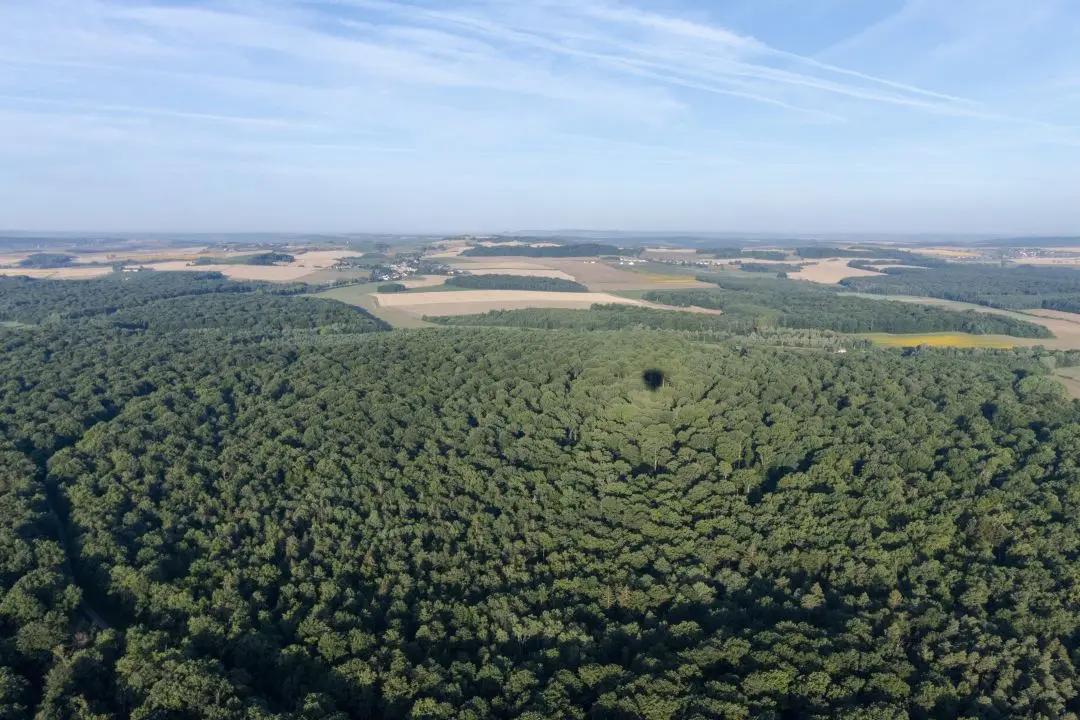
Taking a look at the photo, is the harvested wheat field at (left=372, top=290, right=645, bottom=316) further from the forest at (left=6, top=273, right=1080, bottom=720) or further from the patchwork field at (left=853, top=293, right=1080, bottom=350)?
the patchwork field at (left=853, top=293, right=1080, bottom=350)

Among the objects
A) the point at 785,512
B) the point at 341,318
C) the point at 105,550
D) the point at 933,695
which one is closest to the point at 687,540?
the point at 785,512

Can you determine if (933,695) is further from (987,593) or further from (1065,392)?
(1065,392)

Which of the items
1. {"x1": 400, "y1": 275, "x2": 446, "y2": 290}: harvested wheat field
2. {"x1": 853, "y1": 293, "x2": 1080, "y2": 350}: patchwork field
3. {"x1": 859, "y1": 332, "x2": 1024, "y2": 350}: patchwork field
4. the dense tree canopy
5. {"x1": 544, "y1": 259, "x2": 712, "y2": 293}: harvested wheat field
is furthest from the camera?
{"x1": 400, "y1": 275, "x2": 446, "y2": 290}: harvested wheat field

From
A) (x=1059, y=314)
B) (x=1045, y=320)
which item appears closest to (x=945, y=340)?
(x=1045, y=320)

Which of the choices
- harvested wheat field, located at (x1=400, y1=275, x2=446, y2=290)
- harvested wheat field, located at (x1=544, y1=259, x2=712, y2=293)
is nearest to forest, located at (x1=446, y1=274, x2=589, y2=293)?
harvested wheat field, located at (x1=400, y1=275, x2=446, y2=290)

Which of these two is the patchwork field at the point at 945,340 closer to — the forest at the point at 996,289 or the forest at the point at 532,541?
the forest at the point at 532,541

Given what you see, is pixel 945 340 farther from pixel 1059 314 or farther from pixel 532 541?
pixel 532 541

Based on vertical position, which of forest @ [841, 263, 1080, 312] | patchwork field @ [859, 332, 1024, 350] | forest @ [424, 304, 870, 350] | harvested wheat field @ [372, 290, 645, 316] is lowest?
patchwork field @ [859, 332, 1024, 350]
